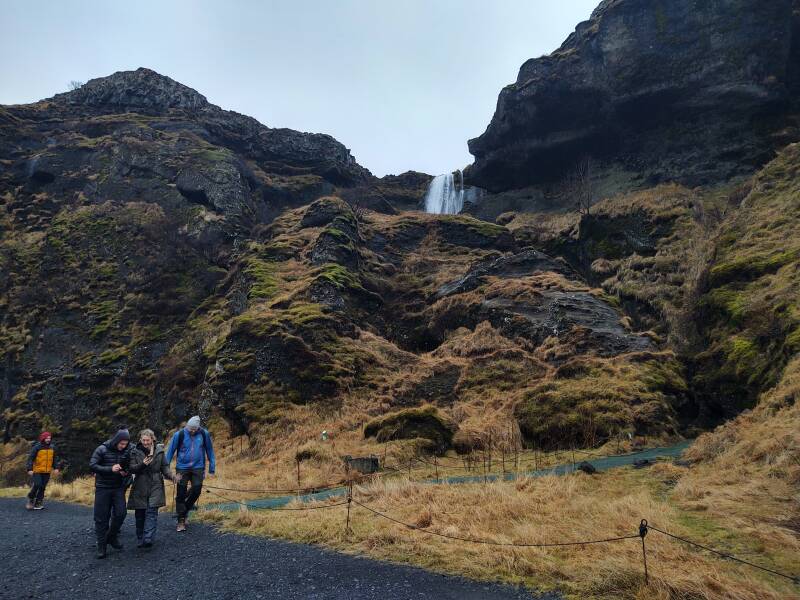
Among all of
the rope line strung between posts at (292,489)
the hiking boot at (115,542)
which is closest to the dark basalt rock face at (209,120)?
the rope line strung between posts at (292,489)

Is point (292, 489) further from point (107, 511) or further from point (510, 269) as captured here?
point (510, 269)

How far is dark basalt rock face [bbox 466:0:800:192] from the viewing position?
4359 cm

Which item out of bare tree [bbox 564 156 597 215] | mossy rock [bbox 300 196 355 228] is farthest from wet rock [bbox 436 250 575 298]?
mossy rock [bbox 300 196 355 228]

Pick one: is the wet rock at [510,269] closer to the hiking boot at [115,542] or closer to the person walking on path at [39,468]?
the person walking on path at [39,468]

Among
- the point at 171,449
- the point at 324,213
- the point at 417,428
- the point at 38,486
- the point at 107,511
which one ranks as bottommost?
the point at 38,486

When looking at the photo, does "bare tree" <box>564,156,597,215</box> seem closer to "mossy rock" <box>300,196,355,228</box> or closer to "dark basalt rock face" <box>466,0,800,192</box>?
"dark basalt rock face" <box>466,0,800,192</box>

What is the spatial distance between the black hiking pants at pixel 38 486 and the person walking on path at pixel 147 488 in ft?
21.7

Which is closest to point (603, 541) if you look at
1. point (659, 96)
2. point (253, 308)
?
point (253, 308)

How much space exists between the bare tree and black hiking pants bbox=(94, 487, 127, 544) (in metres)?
47.6

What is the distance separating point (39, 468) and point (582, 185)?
171 ft

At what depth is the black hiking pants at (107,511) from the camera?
8.02 metres

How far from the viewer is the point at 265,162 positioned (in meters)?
75.0

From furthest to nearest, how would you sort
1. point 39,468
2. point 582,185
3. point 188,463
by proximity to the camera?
point 582,185 → point 39,468 → point 188,463

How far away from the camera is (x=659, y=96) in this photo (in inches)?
1938
